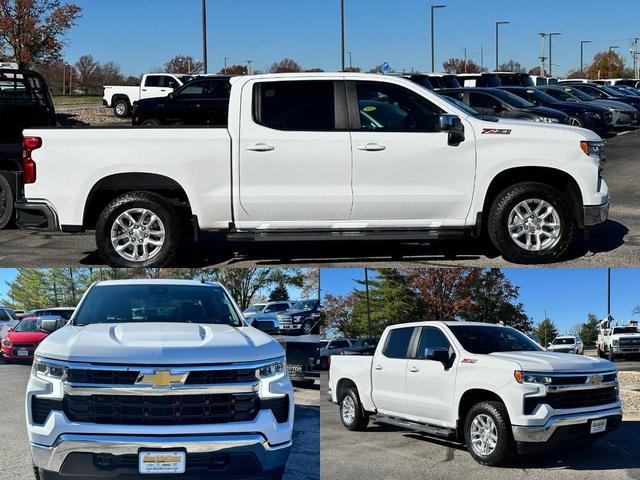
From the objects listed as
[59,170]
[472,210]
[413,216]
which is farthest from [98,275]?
[472,210]

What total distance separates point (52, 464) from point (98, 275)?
2.80 meters

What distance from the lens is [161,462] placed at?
5.12 metres

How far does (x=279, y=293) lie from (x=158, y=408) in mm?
1365

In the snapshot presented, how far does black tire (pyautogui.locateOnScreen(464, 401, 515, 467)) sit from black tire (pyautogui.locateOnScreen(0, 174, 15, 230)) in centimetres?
766

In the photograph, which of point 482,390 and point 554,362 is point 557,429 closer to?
point 554,362

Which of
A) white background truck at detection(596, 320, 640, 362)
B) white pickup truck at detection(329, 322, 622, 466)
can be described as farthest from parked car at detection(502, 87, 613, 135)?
white pickup truck at detection(329, 322, 622, 466)

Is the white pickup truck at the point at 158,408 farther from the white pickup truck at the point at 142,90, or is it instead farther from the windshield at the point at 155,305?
the white pickup truck at the point at 142,90

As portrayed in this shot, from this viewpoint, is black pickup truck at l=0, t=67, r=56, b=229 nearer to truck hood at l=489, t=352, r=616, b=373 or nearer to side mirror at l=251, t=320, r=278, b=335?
side mirror at l=251, t=320, r=278, b=335

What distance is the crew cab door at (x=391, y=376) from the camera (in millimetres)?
6234

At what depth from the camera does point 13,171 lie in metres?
11.8

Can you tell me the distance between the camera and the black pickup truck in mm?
12156

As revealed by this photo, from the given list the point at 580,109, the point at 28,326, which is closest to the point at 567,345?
the point at 28,326

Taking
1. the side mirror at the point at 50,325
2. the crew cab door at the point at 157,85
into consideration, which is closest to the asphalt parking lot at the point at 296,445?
the side mirror at the point at 50,325

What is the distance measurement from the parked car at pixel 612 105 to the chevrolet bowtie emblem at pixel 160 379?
25585 millimetres
